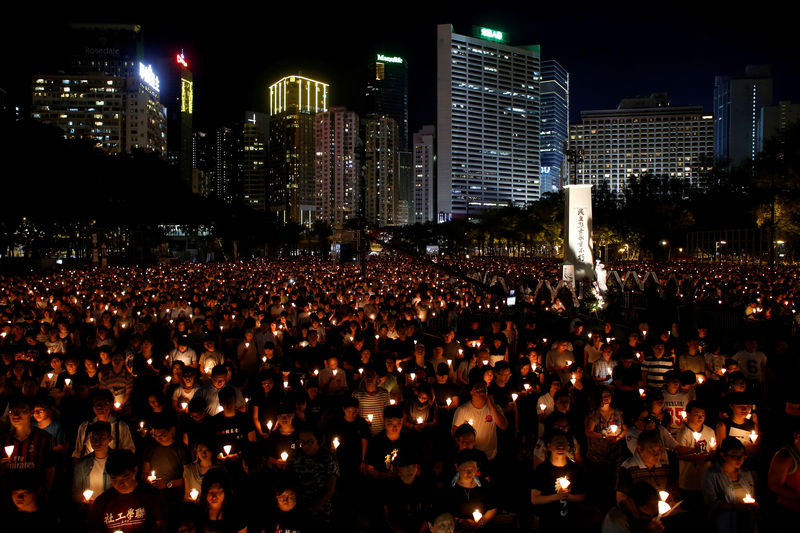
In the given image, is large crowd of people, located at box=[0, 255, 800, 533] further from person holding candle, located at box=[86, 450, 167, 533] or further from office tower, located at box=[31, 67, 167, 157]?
office tower, located at box=[31, 67, 167, 157]

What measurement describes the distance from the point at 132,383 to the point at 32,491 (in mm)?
3728

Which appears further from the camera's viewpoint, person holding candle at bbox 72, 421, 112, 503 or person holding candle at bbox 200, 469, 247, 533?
person holding candle at bbox 72, 421, 112, 503

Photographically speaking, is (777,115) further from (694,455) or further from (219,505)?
(219,505)

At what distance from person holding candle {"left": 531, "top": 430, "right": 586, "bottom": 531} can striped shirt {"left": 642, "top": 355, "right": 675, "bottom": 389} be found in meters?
3.55

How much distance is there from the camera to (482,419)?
6.20 m

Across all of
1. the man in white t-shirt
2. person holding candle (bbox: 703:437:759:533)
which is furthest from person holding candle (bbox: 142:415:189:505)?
the man in white t-shirt

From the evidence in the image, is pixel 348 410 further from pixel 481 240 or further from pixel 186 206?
pixel 481 240

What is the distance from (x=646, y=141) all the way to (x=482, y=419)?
654 ft

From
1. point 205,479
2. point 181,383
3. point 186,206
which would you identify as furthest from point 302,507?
point 186,206

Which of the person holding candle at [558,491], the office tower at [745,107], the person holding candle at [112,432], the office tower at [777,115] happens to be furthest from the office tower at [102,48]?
the person holding candle at [558,491]

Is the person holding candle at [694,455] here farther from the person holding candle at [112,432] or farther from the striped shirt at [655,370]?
the person holding candle at [112,432]

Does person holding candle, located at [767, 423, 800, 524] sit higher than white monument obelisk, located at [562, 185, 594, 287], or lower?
lower

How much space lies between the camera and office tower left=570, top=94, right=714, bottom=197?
604 ft

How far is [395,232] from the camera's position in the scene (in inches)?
5305
